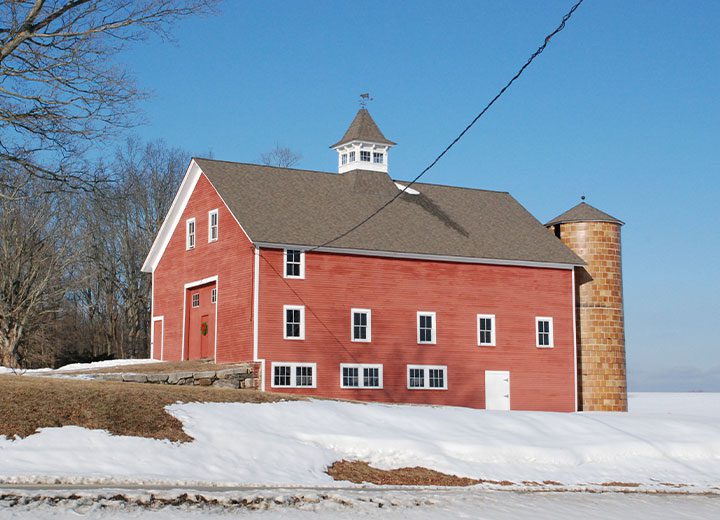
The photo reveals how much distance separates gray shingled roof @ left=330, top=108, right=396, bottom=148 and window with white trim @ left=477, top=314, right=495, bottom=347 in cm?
902

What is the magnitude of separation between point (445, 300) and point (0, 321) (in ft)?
86.3

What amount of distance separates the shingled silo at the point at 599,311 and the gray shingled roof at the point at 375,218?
1.05 m

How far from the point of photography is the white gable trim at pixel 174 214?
39.8 metres

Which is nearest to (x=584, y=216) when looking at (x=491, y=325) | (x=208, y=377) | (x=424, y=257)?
(x=491, y=325)

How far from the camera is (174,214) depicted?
41562 mm

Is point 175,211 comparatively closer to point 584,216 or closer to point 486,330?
point 486,330

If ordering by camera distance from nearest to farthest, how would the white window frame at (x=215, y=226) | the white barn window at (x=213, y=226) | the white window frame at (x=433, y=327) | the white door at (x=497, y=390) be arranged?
the white window frame at (x=433, y=327) → the white window frame at (x=215, y=226) → the white barn window at (x=213, y=226) → the white door at (x=497, y=390)

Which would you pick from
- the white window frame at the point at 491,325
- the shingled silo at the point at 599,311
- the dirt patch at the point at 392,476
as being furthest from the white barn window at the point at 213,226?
the dirt patch at the point at 392,476

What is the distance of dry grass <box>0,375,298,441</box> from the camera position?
19234 mm

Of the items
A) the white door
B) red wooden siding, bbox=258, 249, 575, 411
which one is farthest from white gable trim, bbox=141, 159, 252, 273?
the white door

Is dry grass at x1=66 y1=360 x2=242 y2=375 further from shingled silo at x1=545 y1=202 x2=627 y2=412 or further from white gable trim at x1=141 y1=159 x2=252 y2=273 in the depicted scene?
shingled silo at x1=545 y1=202 x2=627 y2=412

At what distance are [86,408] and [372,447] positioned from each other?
5.95m

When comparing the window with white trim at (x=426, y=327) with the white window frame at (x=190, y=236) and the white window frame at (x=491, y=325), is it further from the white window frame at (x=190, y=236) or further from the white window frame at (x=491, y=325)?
the white window frame at (x=190, y=236)

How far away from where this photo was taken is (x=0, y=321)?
172 feet
